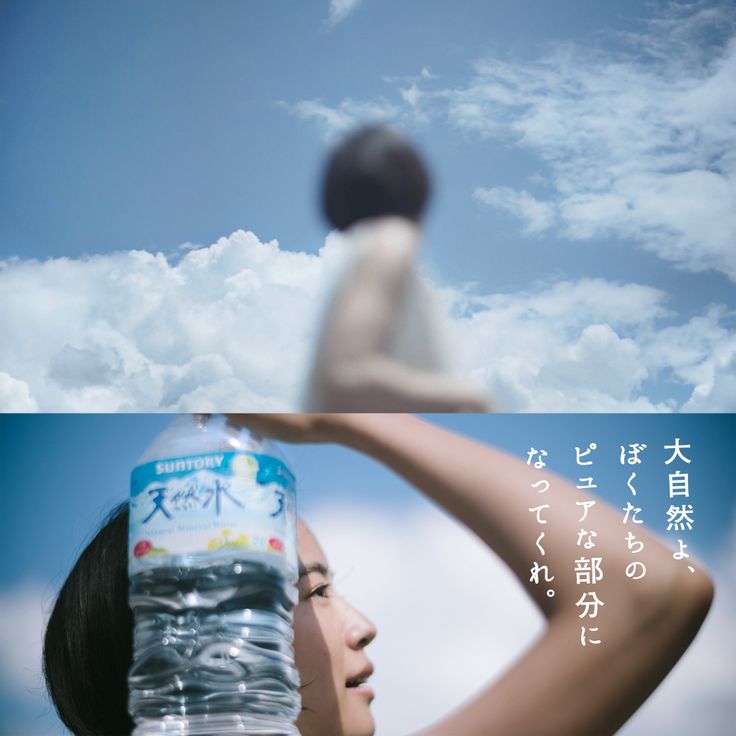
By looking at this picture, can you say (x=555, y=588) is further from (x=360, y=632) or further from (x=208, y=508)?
(x=208, y=508)

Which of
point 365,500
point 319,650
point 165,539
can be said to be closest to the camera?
point 165,539

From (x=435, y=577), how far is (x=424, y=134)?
0.95 meters

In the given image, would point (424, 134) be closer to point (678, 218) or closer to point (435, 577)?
point (678, 218)

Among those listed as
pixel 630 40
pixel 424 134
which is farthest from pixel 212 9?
pixel 630 40

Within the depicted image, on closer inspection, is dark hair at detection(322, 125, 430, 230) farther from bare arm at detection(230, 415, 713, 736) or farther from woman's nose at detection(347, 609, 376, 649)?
woman's nose at detection(347, 609, 376, 649)

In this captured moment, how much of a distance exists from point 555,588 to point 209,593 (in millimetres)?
747

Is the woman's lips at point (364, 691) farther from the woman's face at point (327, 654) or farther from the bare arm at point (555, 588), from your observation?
the bare arm at point (555, 588)

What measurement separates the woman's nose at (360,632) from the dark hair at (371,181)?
0.83 meters

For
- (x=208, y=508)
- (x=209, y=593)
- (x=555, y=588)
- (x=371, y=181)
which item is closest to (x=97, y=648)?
(x=209, y=593)

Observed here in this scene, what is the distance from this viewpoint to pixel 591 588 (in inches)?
92.4

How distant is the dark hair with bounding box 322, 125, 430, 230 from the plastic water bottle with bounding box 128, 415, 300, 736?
602mm

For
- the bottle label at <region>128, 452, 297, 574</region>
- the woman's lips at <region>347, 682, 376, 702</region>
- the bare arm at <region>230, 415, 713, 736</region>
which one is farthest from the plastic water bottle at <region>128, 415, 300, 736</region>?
the bare arm at <region>230, 415, 713, 736</region>

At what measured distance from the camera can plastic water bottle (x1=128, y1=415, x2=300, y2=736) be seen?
204 centimetres

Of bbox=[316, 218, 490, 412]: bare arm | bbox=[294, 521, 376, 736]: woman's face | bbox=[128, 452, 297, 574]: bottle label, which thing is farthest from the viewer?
bbox=[316, 218, 490, 412]: bare arm
